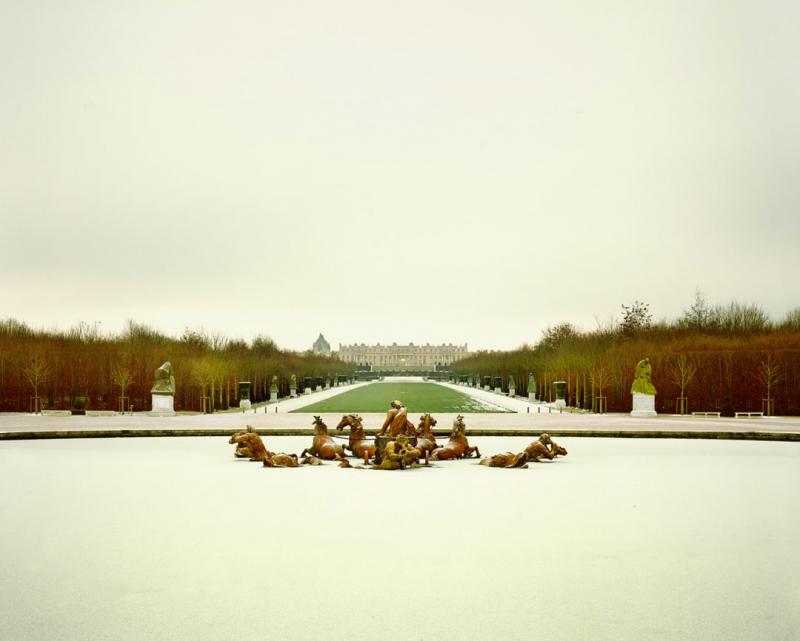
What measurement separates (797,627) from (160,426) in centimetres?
2022

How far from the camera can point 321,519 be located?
916cm

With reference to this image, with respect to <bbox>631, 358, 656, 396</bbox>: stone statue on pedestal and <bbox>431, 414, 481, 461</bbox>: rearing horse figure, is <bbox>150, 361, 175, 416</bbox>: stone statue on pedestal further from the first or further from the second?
<bbox>631, 358, 656, 396</bbox>: stone statue on pedestal

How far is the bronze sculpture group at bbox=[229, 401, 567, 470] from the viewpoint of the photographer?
1397cm

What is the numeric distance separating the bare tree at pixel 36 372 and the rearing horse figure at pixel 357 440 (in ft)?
66.8

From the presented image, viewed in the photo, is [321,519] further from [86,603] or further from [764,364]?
[764,364]

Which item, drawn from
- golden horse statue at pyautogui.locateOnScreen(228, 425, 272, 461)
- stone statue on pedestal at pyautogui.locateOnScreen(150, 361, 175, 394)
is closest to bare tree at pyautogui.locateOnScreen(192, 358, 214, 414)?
stone statue on pedestal at pyautogui.locateOnScreen(150, 361, 175, 394)

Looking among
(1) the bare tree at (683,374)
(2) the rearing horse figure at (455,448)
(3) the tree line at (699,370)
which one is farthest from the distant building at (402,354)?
(2) the rearing horse figure at (455,448)

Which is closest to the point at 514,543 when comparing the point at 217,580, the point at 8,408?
the point at 217,580

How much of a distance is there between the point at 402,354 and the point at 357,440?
153 metres

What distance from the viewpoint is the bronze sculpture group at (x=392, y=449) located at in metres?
14.0

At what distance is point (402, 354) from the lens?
16775cm

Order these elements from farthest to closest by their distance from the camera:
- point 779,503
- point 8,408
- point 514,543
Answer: point 8,408, point 779,503, point 514,543

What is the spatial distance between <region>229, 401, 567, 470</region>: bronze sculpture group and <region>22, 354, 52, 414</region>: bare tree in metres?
19.5

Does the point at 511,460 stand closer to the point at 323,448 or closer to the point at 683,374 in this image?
the point at 323,448
